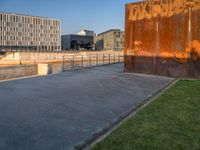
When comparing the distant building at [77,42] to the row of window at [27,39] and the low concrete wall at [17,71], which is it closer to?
the row of window at [27,39]

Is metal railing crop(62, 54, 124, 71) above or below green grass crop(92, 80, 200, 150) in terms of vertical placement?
above

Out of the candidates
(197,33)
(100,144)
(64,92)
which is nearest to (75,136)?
(100,144)

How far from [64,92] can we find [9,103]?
2.55m

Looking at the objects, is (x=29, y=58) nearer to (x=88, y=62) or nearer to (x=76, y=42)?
(x=88, y=62)

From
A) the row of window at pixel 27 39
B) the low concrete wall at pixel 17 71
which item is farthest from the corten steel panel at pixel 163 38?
the row of window at pixel 27 39

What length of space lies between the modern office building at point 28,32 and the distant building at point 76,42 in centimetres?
587

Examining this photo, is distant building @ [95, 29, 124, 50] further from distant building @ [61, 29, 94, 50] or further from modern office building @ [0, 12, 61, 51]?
modern office building @ [0, 12, 61, 51]

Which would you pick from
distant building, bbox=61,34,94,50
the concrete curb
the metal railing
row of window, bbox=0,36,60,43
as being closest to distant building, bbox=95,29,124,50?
distant building, bbox=61,34,94,50

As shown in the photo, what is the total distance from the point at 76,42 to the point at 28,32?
24.2 metres

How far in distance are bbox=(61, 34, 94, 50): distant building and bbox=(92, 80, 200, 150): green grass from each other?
118423 mm

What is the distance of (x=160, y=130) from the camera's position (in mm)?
5203

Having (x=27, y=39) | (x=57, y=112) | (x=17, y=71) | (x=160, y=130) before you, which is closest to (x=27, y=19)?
(x=27, y=39)

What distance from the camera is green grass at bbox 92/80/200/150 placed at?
14.4 ft

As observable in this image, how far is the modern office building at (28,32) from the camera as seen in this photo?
104438 millimetres
